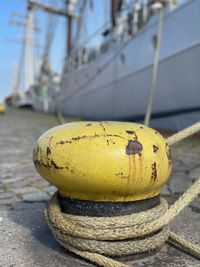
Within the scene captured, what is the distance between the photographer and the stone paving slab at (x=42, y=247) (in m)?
2.21

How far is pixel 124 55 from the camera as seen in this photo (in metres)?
11.3

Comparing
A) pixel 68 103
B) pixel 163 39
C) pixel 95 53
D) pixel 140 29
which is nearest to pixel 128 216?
pixel 163 39

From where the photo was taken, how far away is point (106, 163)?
2158mm

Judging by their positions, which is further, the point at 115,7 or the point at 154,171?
the point at 115,7

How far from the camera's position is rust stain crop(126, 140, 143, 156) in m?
2.18

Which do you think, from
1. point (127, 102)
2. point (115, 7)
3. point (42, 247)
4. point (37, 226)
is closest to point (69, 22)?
point (115, 7)

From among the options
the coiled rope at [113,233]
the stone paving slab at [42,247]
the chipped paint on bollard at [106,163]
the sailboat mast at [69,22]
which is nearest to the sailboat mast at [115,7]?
the stone paving slab at [42,247]

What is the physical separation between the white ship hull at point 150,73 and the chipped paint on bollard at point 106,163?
568cm

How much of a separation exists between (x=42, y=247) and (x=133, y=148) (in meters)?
0.80

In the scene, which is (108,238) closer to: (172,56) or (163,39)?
(172,56)

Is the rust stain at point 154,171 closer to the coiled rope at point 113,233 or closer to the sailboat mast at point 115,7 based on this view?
the coiled rope at point 113,233

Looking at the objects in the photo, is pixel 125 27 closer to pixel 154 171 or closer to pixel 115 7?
pixel 115 7

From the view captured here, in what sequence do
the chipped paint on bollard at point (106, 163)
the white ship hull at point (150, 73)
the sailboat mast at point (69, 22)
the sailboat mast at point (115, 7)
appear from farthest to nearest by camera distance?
the sailboat mast at point (69, 22) → the sailboat mast at point (115, 7) → the white ship hull at point (150, 73) → the chipped paint on bollard at point (106, 163)

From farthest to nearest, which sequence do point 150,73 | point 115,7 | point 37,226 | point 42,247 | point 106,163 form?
point 115,7 → point 150,73 → point 37,226 → point 42,247 → point 106,163
